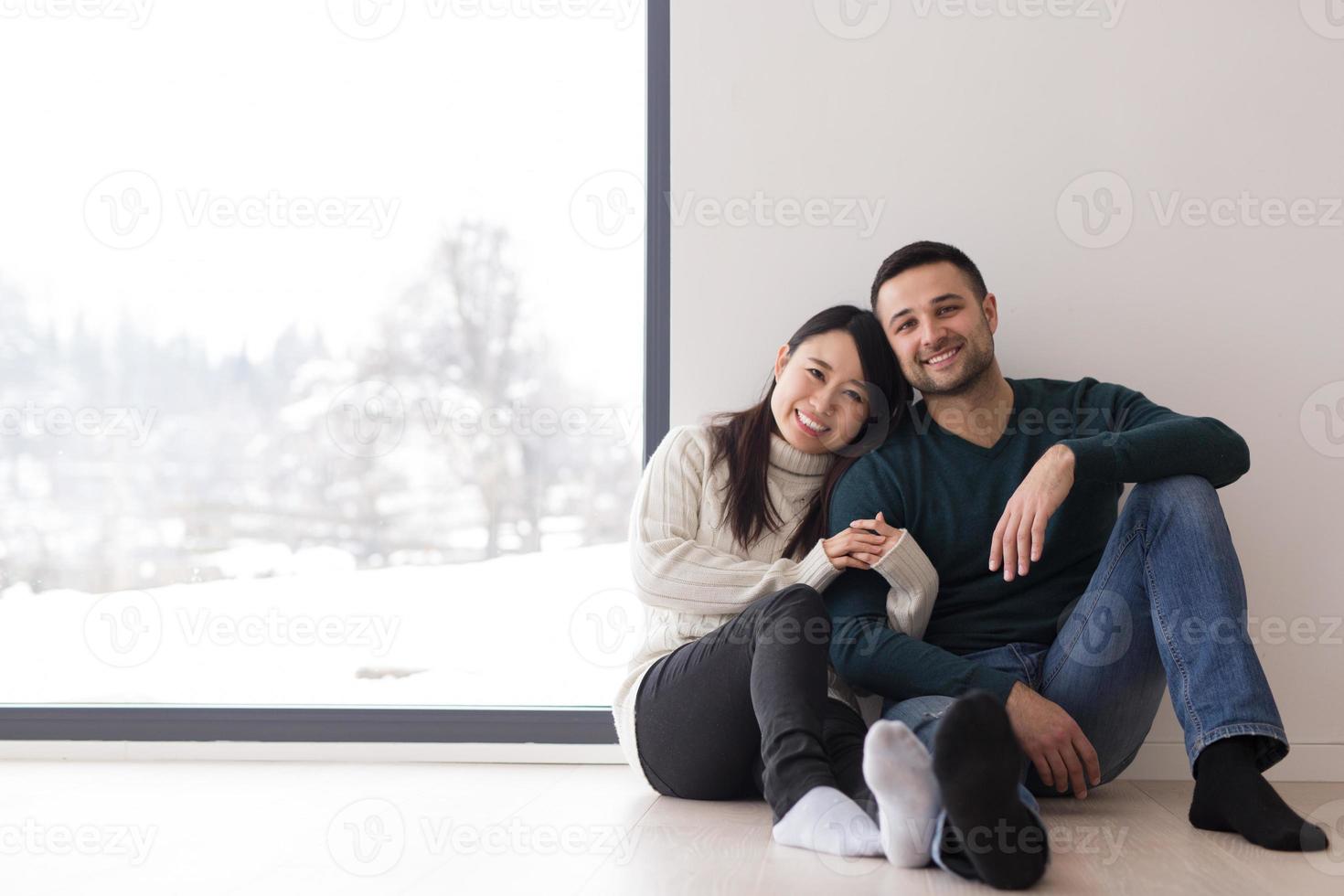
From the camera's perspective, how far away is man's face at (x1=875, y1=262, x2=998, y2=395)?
1870 millimetres

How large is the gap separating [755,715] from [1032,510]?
1.78ft

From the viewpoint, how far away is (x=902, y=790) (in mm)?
1227

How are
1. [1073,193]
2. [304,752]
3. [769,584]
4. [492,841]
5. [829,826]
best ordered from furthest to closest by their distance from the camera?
[304,752]
[1073,193]
[769,584]
[492,841]
[829,826]

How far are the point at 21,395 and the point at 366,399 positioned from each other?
0.89 metres

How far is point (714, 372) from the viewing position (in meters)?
2.22

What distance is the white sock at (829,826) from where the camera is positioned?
1325 mm

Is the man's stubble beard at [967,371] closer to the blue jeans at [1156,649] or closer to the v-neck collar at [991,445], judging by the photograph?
the v-neck collar at [991,445]

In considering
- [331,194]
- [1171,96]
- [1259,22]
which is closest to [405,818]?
[331,194]

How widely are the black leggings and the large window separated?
604 mm

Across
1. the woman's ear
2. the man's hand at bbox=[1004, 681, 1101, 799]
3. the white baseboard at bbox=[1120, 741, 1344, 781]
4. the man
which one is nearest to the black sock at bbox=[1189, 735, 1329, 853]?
the man

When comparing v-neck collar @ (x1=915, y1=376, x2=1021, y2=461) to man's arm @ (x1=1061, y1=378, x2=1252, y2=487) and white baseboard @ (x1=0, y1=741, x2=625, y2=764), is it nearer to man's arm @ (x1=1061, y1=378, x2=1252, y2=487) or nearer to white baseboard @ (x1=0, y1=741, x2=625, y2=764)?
man's arm @ (x1=1061, y1=378, x2=1252, y2=487)

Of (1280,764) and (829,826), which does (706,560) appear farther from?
(1280,764)

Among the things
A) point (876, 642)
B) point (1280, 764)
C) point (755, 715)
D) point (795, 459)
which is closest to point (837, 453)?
point (795, 459)

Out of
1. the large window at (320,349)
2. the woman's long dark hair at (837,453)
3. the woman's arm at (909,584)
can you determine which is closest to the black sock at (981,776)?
the woman's arm at (909,584)
